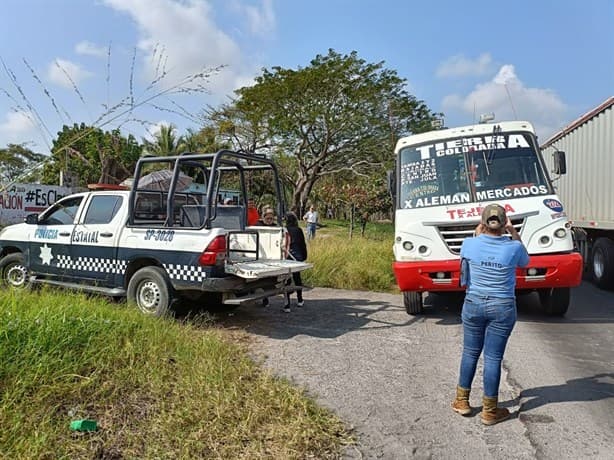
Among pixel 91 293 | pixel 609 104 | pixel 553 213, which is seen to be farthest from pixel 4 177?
pixel 609 104

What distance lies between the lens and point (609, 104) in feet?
30.6

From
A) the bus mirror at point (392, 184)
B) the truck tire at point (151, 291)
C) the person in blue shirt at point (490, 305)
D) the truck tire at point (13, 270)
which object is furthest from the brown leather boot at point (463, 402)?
the truck tire at point (13, 270)

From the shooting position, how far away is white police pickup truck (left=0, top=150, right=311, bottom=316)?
5.86 meters

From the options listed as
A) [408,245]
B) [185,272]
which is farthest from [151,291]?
[408,245]

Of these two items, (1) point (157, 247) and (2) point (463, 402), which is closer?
(2) point (463, 402)

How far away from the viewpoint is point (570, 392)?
4.33 m

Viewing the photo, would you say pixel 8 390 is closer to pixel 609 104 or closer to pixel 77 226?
pixel 77 226

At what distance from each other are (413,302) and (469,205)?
1.60 meters

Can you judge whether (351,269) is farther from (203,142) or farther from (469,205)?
(203,142)

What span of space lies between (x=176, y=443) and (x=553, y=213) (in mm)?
5364

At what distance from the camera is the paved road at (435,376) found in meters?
3.41

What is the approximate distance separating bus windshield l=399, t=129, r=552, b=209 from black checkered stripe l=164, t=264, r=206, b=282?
121 inches

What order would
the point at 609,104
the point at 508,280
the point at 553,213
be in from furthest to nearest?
the point at 609,104 → the point at 553,213 → the point at 508,280

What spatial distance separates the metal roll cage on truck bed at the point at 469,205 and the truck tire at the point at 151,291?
2.99 meters
